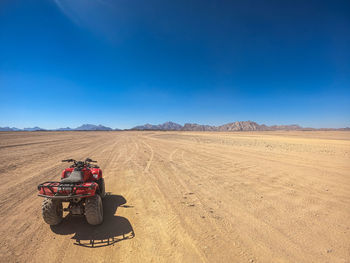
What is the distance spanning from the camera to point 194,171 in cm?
827

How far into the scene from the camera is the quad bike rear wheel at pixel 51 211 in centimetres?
348

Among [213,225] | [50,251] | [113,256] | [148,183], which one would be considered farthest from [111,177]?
[213,225]

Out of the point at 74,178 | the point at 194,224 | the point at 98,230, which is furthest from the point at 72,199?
the point at 194,224

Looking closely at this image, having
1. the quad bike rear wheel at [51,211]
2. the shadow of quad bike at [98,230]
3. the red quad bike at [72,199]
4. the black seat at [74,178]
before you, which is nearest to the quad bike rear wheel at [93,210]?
the red quad bike at [72,199]

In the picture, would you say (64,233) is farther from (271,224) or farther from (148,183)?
(271,224)

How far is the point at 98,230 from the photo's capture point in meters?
3.60

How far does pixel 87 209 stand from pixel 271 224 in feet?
14.7

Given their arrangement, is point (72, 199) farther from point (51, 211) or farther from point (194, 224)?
point (194, 224)

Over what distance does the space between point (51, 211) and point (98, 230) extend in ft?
3.86

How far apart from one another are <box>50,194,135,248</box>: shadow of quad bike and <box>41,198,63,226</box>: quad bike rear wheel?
22 centimetres

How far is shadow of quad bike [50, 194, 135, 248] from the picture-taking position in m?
3.24

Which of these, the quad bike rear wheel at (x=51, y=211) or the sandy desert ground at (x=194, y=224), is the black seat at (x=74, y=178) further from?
the sandy desert ground at (x=194, y=224)

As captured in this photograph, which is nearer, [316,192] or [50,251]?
[50,251]

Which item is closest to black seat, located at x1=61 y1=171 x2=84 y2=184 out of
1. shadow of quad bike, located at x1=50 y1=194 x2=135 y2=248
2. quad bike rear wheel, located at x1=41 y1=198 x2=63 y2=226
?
quad bike rear wheel, located at x1=41 y1=198 x2=63 y2=226
